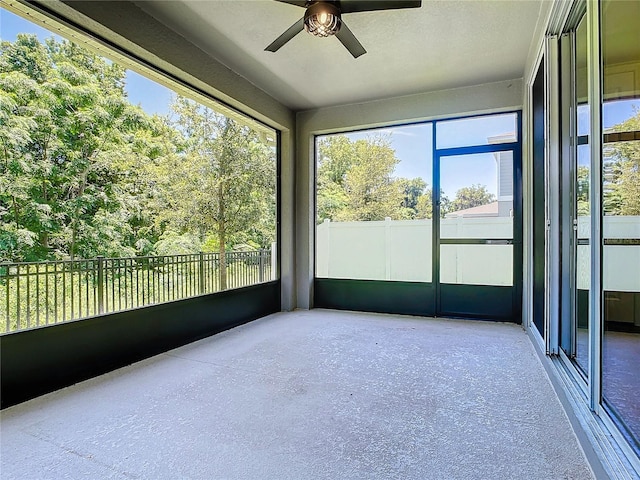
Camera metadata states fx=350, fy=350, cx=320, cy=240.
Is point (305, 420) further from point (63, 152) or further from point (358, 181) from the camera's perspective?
point (358, 181)

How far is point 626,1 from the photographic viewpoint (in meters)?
1.60

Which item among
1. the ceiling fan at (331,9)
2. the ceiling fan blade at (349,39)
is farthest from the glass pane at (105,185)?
the ceiling fan blade at (349,39)

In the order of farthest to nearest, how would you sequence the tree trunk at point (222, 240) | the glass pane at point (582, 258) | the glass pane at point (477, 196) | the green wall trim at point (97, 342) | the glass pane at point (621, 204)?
the glass pane at point (477, 196) → the tree trunk at point (222, 240) → the green wall trim at point (97, 342) → the glass pane at point (582, 258) → the glass pane at point (621, 204)

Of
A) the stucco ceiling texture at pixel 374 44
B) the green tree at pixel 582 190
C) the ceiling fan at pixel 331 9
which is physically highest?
the stucco ceiling texture at pixel 374 44

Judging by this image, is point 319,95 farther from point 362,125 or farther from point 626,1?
point 626,1

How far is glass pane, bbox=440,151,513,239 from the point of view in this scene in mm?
4344

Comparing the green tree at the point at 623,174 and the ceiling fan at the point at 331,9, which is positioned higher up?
the ceiling fan at the point at 331,9

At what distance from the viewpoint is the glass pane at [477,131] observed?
172 inches

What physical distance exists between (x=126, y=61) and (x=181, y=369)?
2602mm

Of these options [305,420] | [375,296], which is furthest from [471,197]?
[305,420]

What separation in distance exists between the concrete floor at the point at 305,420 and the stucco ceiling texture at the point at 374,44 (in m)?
2.89

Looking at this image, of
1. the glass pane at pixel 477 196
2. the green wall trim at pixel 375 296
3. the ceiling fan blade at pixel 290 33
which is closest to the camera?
the ceiling fan blade at pixel 290 33

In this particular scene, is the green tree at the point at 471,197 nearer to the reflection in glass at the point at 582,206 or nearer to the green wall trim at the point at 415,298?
the green wall trim at the point at 415,298

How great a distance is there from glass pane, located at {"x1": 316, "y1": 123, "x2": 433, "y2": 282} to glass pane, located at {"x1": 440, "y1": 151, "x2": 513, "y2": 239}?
24cm
